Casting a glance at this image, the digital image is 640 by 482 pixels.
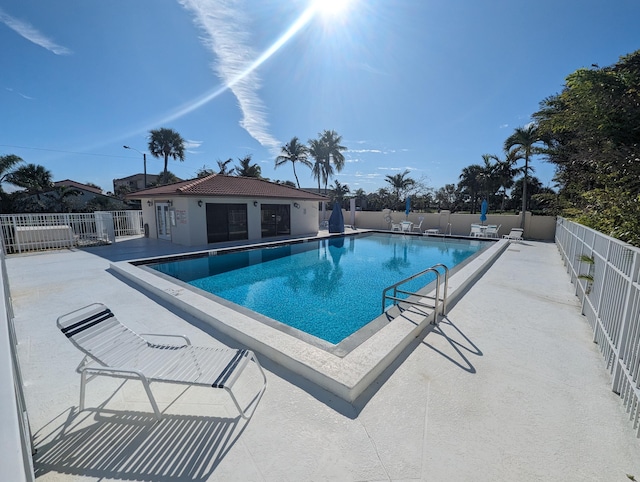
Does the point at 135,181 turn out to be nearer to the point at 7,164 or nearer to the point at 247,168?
the point at 247,168

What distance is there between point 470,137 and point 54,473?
2565cm

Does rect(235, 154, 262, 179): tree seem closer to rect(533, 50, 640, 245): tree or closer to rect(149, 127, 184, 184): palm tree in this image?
rect(149, 127, 184, 184): palm tree

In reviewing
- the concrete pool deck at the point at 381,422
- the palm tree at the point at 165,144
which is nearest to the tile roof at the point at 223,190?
the concrete pool deck at the point at 381,422

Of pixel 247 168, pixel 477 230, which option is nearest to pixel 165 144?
pixel 247 168

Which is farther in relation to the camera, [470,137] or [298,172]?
[298,172]

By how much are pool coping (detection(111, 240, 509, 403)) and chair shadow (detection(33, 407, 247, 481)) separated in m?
1.04

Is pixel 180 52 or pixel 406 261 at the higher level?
pixel 180 52

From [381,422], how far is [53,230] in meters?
16.6

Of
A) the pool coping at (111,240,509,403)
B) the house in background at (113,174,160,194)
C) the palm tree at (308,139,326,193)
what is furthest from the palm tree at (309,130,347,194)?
the house in background at (113,174,160,194)

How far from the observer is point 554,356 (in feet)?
13.4

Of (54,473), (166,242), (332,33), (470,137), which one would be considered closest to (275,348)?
(54,473)

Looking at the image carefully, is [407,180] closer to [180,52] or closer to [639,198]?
[180,52]

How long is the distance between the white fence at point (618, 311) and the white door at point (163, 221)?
Answer: 16.8 meters

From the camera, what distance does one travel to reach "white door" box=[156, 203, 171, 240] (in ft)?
50.7
